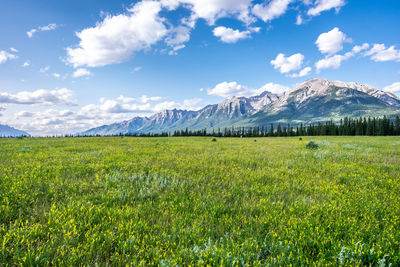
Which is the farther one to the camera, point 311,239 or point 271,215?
point 271,215

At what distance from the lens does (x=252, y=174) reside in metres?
6.87

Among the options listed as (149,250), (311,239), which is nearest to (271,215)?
(311,239)

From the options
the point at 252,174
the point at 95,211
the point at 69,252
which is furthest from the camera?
the point at 252,174

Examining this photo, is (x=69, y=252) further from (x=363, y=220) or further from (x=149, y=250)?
(x=363, y=220)

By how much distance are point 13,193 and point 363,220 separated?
8217 mm

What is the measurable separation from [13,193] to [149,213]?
11.7ft

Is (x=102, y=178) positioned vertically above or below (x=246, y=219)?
above

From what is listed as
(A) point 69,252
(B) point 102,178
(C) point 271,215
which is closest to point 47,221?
(A) point 69,252

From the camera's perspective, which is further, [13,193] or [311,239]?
[13,193]

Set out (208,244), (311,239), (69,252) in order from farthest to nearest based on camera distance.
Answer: (311,239) → (208,244) → (69,252)

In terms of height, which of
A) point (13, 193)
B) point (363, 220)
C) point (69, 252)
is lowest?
point (363, 220)

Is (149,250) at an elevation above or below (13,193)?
below

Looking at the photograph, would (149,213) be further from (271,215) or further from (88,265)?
(271,215)

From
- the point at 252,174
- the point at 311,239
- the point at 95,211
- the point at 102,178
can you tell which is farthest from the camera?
the point at 252,174
